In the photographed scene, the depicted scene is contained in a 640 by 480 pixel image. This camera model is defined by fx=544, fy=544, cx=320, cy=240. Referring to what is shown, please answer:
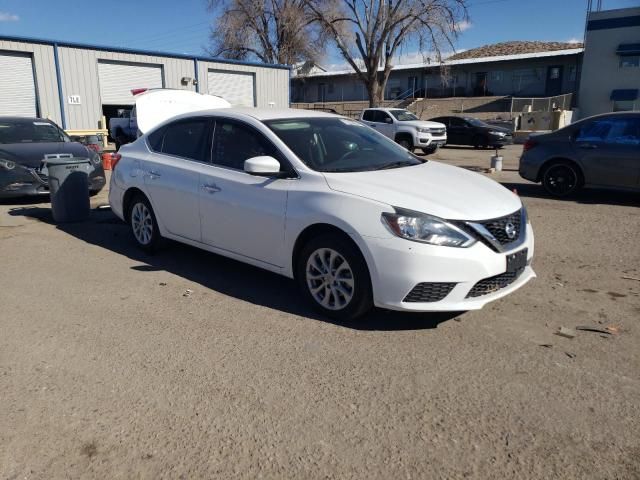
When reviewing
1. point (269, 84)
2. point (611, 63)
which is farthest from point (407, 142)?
point (611, 63)

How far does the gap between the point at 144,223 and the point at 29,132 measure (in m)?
5.60

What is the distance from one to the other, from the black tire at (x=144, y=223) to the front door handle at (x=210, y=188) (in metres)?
1.09

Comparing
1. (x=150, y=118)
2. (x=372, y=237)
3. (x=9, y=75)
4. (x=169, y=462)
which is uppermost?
(x=9, y=75)

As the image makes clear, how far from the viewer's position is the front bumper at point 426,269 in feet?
12.3

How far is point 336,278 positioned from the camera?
13.7 feet

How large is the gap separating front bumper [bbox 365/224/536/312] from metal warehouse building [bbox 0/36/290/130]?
20.3 metres

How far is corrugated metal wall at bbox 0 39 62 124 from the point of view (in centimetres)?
1988

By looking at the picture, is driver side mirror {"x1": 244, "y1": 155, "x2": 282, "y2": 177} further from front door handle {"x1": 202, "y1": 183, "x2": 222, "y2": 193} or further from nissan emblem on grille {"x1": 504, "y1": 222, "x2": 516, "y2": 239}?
nissan emblem on grille {"x1": 504, "y1": 222, "x2": 516, "y2": 239}

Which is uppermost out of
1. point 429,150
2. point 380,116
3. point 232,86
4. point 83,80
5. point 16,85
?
point 232,86

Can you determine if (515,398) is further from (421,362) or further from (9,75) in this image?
(9,75)

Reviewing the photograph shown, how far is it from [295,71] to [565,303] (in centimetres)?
5267

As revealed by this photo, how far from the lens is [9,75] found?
19594mm

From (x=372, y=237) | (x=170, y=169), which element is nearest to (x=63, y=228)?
(x=170, y=169)

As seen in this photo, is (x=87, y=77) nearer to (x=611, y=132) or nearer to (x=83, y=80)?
(x=83, y=80)
